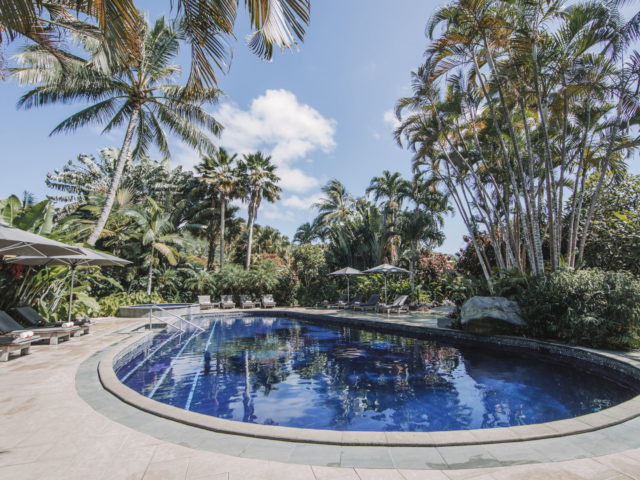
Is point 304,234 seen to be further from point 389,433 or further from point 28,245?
point 389,433

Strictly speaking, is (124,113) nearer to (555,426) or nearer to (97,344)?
(97,344)

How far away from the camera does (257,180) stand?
2289 centimetres

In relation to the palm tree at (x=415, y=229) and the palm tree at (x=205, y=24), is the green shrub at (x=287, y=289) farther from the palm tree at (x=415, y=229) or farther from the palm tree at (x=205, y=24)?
the palm tree at (x=205, y=24)

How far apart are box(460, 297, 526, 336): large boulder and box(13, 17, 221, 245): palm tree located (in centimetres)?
1085

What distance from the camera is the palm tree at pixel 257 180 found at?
2294 cm

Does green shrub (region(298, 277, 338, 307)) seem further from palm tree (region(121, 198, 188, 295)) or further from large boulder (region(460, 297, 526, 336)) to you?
large boulder (region(460, 297, 526, 336))

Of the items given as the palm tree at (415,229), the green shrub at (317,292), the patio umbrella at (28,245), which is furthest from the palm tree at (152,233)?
the palm tree at (415,229)

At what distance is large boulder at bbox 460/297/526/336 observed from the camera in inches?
333

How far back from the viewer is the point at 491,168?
1297 centimetres

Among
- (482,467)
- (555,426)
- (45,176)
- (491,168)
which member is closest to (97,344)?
(482,467)

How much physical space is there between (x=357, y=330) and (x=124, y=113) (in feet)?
42.2

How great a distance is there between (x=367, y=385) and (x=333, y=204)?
2169 centimetres

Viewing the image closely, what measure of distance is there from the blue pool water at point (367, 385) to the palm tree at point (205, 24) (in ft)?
15.5

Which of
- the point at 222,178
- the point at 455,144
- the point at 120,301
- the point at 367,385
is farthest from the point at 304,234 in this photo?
the point at 367,385
